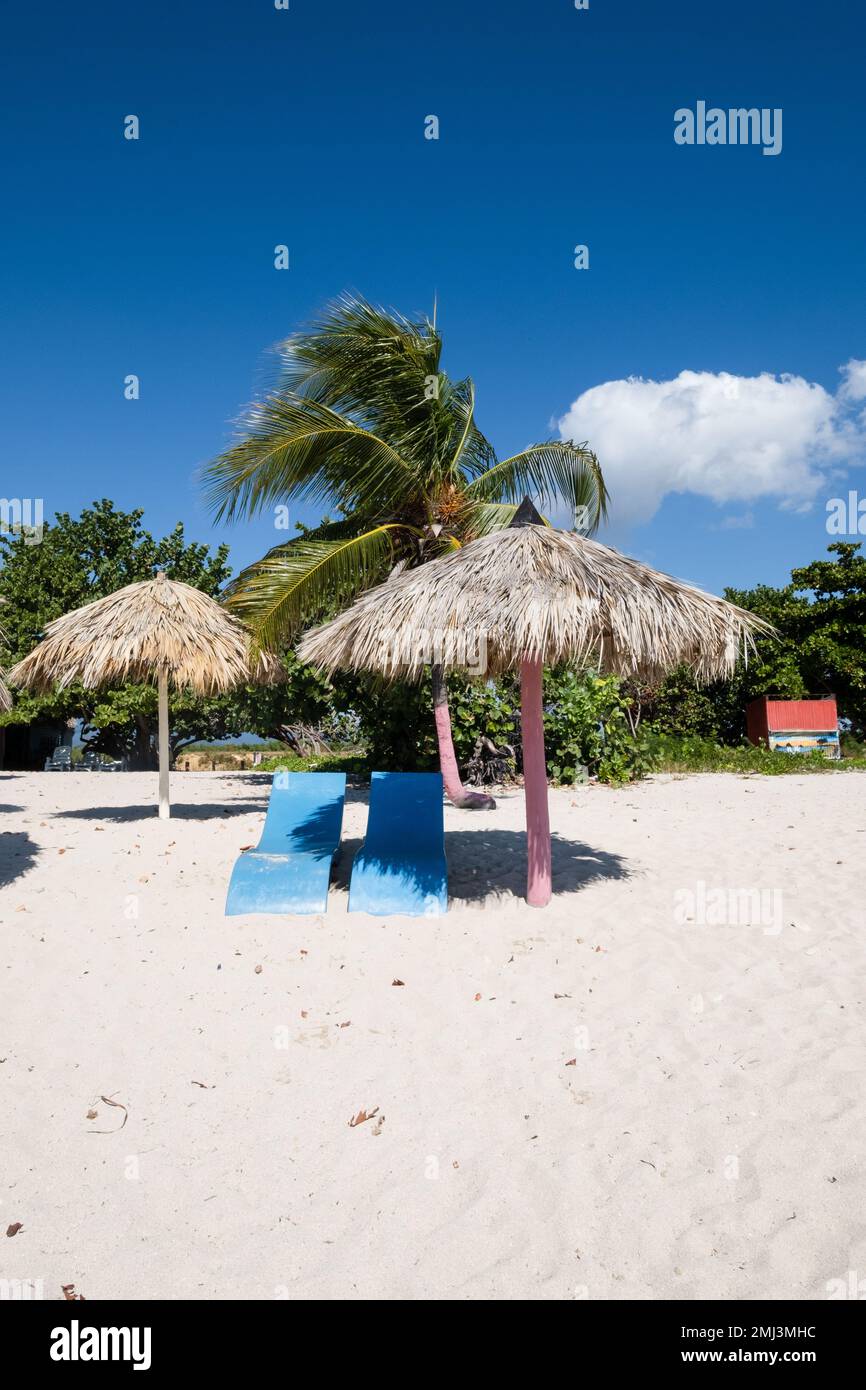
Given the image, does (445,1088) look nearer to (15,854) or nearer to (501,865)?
(501,865)

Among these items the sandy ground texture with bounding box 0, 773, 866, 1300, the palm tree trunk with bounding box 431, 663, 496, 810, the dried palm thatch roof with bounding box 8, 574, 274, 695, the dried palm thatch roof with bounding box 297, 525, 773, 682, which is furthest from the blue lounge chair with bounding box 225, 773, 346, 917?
the palm tree trunk with bounding box 431, 663, 496, 810

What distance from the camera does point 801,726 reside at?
1884 cm

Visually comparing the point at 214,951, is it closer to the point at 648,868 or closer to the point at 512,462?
the point at 648,868

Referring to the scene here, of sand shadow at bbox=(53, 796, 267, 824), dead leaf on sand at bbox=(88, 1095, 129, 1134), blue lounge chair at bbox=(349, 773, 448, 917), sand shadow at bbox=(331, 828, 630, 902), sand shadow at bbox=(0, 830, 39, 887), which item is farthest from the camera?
sand shadow at bbox=(53, 796, 267, 824)

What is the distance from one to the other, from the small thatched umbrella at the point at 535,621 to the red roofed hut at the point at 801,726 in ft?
45.9

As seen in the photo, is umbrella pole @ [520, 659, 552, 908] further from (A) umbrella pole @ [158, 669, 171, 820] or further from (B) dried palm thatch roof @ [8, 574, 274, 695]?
(A) umbrella pole @ [158, 669, 171, 820]

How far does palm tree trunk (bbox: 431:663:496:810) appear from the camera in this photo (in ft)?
33.7

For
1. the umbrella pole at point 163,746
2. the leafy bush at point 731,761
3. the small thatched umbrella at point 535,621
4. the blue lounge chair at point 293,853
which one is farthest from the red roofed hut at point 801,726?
the small thatched umbrella at point 535,621

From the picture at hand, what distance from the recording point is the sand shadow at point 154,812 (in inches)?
384

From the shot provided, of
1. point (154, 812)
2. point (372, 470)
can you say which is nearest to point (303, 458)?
point (372, 470)

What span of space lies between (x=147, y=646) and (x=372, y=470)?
135 inches

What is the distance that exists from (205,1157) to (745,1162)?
2.00 m

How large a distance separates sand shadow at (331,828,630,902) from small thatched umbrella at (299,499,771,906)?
0.51 meters

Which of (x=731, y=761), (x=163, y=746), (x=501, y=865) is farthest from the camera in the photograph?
(x=731, y=761)
